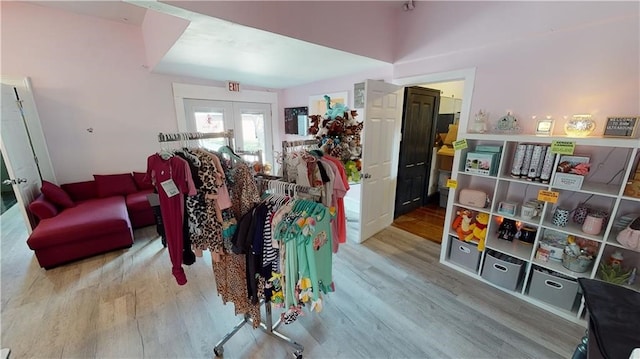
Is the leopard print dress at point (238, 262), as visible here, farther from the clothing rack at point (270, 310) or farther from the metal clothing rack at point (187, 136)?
the metal clothing rack at point (187, 136)

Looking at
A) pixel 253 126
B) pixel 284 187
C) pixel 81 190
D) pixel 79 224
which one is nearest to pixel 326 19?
pixel 284 187

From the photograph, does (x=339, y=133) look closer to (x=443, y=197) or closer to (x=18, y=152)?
(x=443, y=197)

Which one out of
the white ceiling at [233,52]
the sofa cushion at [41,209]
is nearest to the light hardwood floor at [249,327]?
the sofa cushion at [41,209]

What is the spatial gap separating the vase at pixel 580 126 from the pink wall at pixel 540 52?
0.38 ft

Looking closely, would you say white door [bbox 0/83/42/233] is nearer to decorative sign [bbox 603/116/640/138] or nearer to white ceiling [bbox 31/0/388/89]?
white ceiling [bbox 31/0/388/89]

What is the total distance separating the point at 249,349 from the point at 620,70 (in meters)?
3.46

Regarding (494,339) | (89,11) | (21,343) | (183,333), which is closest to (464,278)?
(494,339)

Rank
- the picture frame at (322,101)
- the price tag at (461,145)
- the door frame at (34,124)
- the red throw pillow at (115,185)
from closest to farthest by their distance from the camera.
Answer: the price tag at (461,145)
the door frame at (34,124)
the red throw pillow at (115,185)
the picture frame at (322,101)

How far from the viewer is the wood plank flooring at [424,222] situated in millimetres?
3352

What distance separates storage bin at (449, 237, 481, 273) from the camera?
96.5 inches

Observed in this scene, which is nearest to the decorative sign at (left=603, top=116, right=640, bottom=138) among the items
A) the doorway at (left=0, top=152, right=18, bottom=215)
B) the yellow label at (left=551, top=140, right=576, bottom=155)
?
the yellow label at (left=551, top=140, right=576, bottom=155)

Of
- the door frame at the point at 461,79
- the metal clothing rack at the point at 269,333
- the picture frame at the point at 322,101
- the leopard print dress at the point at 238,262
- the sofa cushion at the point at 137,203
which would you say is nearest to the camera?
the leopard print dress at the point at 238,262

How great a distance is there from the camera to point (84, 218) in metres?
2.72

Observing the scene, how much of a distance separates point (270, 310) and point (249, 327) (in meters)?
0.36
